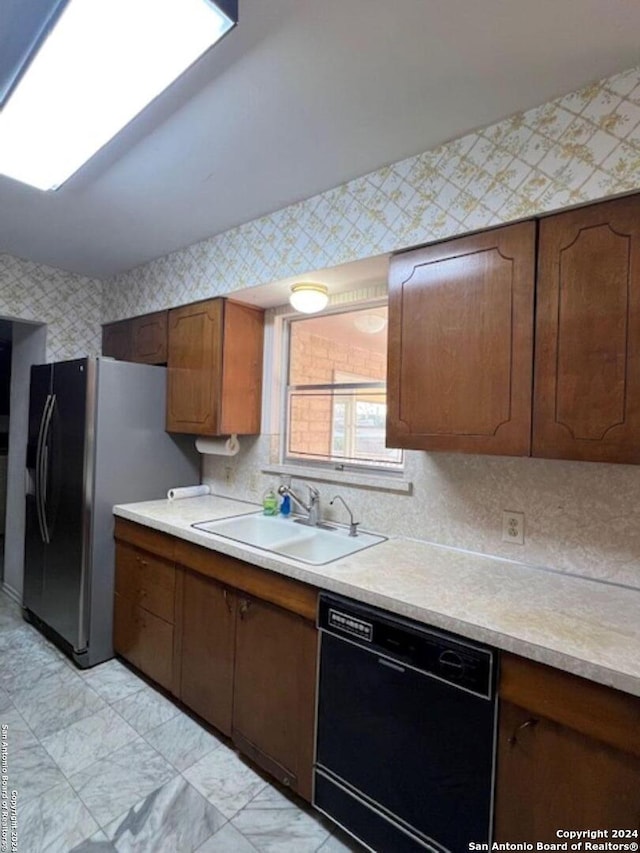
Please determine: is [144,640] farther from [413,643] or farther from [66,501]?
[413,643]

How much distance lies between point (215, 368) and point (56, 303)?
1492 mm

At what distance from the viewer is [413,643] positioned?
3.96ft

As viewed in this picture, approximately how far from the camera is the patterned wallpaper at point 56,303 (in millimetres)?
2736

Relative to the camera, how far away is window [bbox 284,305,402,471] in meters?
2.13

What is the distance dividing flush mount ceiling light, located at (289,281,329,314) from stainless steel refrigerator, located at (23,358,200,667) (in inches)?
41.1

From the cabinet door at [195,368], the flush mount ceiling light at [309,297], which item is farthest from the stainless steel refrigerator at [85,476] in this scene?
the flush mount ceiling light at [309,297]

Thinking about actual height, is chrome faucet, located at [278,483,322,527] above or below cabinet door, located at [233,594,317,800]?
above

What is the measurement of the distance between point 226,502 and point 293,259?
57.1 inches

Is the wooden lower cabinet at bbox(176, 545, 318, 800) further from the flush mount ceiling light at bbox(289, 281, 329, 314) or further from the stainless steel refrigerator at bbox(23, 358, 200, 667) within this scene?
the flush mount ceiling light at bbox(289, 281, 329, 314)

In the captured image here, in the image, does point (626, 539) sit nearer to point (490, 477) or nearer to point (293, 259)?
point (490, 477)

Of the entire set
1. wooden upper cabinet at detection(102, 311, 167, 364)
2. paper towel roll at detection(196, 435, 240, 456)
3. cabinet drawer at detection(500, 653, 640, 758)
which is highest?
wooden upper cabinet at detection(102, 311, 167, 364)

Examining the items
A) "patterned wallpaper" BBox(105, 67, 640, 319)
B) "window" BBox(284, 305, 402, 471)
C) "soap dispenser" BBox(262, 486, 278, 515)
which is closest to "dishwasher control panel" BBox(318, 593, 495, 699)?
"window" BBox(284, 305, 402, 471)

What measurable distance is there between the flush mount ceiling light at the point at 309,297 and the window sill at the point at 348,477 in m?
0.82

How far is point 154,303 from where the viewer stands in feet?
8.95
